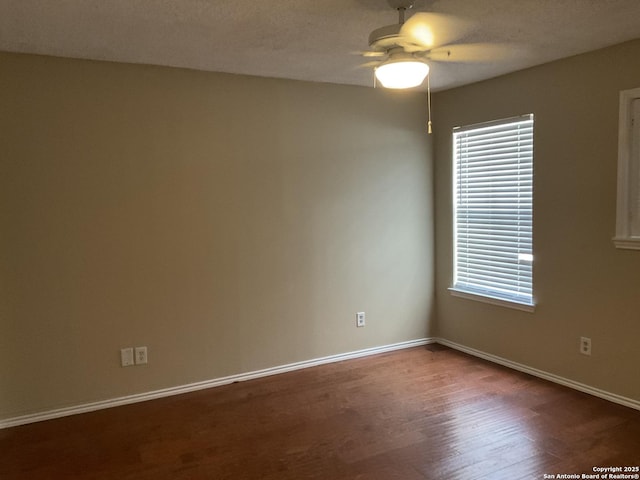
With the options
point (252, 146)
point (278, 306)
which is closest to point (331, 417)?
point (278, 306)

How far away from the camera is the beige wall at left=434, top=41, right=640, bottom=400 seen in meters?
3.09

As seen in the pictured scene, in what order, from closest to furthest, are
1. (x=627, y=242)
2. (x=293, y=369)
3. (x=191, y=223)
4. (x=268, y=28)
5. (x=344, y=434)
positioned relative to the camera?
(x=268, y=28) → (x=344, y=434) → (x=627, y=242) → (x=191, y=223) → (x=293, y=369)

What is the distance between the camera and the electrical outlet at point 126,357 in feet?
10.9

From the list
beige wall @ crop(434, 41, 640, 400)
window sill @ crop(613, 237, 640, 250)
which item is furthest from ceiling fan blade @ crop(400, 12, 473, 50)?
window sill @ crop(613, 237, 640, 250)

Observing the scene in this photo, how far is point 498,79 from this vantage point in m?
3.80

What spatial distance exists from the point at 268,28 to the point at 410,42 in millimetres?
802

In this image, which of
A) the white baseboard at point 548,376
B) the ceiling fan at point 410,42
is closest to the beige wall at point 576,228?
the white baseboard at point 548,376

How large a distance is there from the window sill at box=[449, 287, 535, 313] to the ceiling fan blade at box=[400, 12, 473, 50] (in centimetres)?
206

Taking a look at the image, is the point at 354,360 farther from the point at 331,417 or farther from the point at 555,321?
the point at 555,321

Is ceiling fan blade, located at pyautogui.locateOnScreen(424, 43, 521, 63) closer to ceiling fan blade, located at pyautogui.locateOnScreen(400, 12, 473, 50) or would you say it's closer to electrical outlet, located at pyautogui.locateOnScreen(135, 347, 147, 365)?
ceiling fan blade, located at pyautogui.locateOnScreen(400, 12, 473, 50)

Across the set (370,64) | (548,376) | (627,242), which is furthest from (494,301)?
(370,64)

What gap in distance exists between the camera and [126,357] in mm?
3330

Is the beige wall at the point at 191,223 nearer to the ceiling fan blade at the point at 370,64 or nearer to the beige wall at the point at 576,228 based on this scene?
the ceiling fan blade at the point at 370,64

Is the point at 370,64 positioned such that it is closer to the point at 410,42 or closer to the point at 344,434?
the point at 410,42
